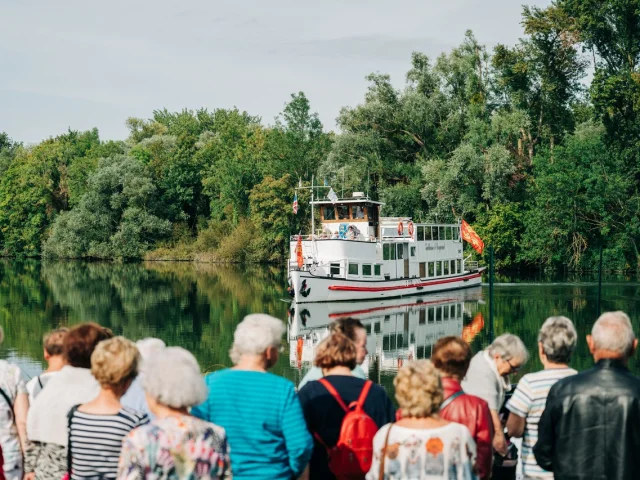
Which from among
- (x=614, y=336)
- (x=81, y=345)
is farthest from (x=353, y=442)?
(x=81, y=345)

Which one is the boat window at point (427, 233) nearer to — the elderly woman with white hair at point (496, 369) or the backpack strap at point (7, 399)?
the elderly woman with white hair at point (496, 369)

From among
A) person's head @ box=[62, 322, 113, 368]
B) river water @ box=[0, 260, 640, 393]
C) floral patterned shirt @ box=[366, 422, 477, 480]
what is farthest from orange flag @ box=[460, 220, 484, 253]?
floral patterned shirt @ box=[366, 422, 477, 480]

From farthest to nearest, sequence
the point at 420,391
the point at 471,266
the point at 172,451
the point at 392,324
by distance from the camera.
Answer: the point at 471,266
the point at 392,324
the point at 420,391
the point at 172,451

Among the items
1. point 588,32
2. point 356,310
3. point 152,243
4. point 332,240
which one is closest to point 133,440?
point 356,310

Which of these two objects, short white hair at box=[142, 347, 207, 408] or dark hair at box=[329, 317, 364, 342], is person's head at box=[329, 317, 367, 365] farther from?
short white hair at box=[142, 347, 207, 408]

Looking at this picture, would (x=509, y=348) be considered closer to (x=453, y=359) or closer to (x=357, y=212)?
(x=453, y=359)

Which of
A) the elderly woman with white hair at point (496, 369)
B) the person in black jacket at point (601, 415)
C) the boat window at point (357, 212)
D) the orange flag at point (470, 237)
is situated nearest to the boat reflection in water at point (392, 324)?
the orange flag at point (470, 237)

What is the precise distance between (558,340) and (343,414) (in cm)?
136

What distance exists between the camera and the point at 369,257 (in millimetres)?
31766

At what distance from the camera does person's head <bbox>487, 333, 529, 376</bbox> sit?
5055 millimetres

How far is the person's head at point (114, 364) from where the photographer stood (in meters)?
3.89

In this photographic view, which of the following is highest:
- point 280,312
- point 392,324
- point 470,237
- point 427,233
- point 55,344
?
point 427,233

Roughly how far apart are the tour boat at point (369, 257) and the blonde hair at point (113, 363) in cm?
2508

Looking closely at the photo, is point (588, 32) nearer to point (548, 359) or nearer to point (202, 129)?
point (548, 359)
